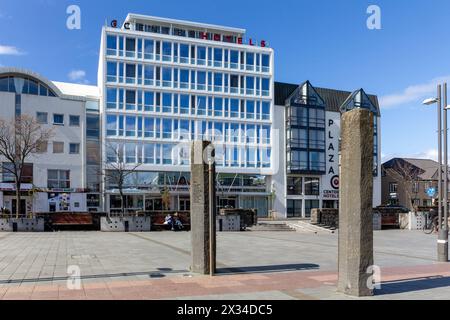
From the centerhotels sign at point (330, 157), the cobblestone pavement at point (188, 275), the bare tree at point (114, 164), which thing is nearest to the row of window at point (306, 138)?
the centerhotels sign at point (330, 157)

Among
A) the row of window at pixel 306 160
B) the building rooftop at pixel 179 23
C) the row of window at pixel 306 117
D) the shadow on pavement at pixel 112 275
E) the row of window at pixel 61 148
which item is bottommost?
the shadow on pavement at pixel 112 275

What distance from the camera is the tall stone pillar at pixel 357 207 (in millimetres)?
9047

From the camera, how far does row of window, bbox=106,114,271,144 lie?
54500mm

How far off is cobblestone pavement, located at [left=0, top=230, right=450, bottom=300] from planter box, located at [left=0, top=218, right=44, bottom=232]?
34.3 ft

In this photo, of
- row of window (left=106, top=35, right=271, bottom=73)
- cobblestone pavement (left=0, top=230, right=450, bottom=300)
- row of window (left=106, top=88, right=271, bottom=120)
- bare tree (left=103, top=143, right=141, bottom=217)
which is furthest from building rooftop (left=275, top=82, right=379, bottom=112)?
cobblestone pavement (left=0, top=230, right=450, bottom=300)

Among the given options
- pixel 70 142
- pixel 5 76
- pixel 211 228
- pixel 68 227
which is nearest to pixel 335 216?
pixel 68 227

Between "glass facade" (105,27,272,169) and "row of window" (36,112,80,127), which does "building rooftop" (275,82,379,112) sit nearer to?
"glass facade" (105,27,272,169)

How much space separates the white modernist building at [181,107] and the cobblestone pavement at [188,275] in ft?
125

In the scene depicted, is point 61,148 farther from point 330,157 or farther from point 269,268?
point 269,268

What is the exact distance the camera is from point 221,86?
59.2m

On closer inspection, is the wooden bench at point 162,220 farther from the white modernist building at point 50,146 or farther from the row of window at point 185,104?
the row of window at point 185,104

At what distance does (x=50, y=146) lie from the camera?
51.6 m

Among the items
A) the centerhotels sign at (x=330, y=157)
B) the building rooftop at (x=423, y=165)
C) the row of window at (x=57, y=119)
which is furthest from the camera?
the building rooftop at (x=423, y=165)

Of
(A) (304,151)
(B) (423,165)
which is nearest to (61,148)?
(A) (304,151)
